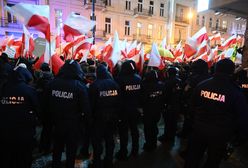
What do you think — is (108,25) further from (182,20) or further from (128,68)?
(128,68)

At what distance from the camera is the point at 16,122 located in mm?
3135

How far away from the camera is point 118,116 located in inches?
167

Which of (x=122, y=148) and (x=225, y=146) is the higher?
(x=225, y=146)

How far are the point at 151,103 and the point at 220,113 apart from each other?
205 cm

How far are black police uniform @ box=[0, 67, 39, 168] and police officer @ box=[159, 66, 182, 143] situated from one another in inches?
133

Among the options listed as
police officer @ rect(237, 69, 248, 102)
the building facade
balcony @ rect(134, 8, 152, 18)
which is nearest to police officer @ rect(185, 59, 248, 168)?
police officer @ rect(237, 69, 248, 102)

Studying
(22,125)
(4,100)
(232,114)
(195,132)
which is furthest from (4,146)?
(232,114)

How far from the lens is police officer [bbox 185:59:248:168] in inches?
114

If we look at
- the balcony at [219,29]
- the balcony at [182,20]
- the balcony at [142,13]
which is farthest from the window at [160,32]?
the balcony at [219,29]

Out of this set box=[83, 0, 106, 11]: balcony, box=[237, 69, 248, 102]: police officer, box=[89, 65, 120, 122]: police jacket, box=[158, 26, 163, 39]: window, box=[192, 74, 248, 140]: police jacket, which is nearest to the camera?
box=[192, 74, 248, 140]: police jacket

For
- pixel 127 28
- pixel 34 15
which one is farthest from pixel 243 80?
pixel 127 28

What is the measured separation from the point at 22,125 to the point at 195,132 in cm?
272

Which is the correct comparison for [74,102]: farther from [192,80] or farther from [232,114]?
[192,80]

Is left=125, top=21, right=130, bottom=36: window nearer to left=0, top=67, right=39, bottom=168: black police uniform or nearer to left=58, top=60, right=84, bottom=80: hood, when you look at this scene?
left=58, top=60, right=84, bottom=80: hood
